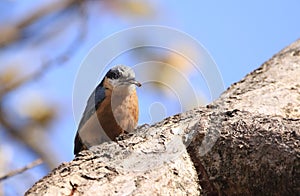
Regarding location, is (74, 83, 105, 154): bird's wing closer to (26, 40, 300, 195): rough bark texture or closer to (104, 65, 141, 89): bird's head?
(104, 65, 141, 89): bird's head

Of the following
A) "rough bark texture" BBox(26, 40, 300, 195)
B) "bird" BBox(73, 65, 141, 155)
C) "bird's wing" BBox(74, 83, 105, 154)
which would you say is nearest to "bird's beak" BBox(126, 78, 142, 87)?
"bird" BBox(73, 65, 141, 155)

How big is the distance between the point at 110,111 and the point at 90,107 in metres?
0.13

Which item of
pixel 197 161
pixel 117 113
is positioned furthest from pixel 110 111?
pixel 197 161

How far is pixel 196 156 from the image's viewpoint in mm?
2842

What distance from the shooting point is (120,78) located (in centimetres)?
418

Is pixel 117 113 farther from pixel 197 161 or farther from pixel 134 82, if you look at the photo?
pixel 197 161

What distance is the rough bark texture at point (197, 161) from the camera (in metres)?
2.64

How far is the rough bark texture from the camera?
2.64 meters

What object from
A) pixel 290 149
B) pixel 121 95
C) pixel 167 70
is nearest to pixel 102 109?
pixel 121 95

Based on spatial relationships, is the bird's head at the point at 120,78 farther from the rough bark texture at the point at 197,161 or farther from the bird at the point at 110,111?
Result: the rough bark texture at the point at 197,161

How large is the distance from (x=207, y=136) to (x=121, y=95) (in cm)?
143

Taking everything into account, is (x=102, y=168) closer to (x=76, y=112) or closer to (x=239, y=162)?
(x=239, y=162)

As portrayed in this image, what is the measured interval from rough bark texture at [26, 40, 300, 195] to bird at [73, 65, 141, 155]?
3.09ft

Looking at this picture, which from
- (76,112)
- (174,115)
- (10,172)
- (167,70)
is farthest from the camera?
(76,112)
